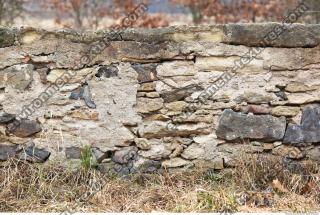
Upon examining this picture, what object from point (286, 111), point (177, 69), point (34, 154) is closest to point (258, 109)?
point (286, 111)

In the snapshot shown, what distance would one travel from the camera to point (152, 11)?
8.60m

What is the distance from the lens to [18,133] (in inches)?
152

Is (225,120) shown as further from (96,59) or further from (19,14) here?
(19,14)

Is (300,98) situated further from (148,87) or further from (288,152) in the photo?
(148,87)

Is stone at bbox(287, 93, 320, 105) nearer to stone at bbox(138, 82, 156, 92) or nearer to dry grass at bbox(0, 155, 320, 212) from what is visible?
dry grass at bbox(0, 155, 320, 212)

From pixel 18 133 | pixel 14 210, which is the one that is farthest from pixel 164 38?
pixel 14 210

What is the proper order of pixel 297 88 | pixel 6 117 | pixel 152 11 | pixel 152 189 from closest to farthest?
pixel 152 189
pixel 297 88
pixel 6 117
pixel 152 11

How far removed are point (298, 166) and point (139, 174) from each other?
125 cm

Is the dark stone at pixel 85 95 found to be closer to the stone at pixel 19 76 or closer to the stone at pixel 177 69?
the stone at pixel 19 76

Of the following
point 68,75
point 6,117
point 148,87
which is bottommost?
point 6,117

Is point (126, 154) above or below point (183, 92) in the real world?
below

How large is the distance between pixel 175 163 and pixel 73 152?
0.82m

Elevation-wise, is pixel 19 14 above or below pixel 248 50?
above

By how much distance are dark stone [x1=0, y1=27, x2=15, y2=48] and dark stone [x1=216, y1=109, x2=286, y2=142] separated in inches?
69.1
